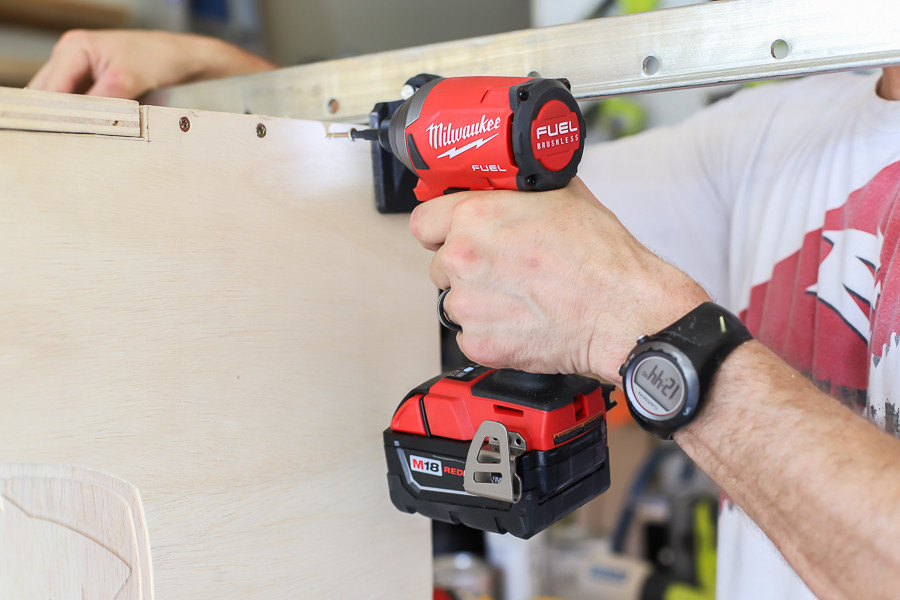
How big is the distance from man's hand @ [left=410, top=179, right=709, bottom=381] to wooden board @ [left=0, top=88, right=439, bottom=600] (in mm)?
127

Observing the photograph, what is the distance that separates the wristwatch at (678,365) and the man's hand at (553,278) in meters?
0.02

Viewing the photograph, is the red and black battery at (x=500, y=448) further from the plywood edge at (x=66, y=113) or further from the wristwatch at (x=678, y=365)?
the plywood edge at (x=66, y=113)

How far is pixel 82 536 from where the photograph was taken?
1.64ft

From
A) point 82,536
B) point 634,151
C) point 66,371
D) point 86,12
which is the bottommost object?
point 82,536

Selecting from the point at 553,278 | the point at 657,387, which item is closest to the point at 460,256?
the point at 553,278

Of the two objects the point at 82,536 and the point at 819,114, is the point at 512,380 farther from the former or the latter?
the point at 819,114

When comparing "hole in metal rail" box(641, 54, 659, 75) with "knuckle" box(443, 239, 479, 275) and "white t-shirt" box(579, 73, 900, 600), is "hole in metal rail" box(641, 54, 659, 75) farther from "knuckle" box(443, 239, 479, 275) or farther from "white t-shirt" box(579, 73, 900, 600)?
"white t-shirt" box(579, 73, 900, 600)

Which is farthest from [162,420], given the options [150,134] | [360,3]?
[360,3]

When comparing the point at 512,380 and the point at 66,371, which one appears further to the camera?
the point at 512,380

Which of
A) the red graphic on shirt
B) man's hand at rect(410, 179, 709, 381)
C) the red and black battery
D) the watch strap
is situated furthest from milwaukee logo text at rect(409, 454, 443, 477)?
the red graphic on shirt

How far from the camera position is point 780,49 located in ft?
1.76

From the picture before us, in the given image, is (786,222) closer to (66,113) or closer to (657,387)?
(657,387)

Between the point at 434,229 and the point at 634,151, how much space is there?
0.59 metres

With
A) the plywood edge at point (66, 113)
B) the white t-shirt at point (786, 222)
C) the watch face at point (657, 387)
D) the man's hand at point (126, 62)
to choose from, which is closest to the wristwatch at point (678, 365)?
the watch face at point (657, 387)
